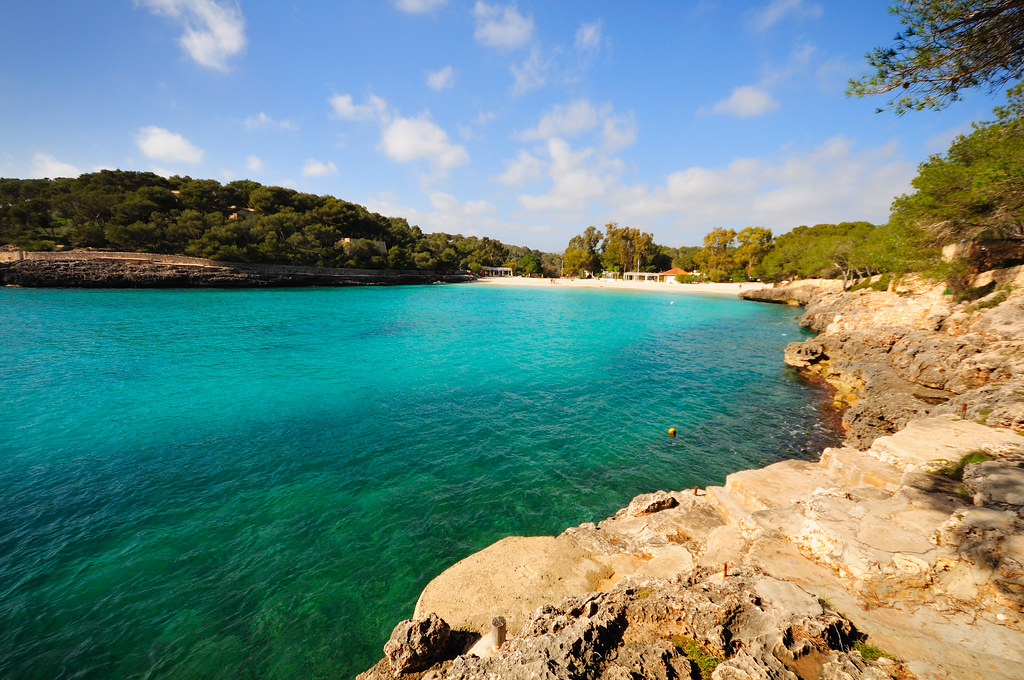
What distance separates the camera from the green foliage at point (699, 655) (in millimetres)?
3965

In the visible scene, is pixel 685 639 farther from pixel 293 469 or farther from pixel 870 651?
pixel 293 469

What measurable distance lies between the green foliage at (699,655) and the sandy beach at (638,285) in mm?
91137

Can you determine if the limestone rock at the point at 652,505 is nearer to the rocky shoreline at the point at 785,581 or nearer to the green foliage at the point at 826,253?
the rocky shoreline at the point at 785,581

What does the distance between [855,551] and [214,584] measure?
1184cm

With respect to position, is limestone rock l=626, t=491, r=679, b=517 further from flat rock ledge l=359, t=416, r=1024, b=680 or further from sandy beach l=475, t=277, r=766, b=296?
sandy beach l=475, t=277, r=766, b=296

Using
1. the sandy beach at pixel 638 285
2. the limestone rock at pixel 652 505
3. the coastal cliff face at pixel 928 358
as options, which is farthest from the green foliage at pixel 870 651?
the sandy beach at pixel 638 285

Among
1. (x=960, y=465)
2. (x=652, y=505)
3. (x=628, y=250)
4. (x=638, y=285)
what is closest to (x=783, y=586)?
(x=652, y=505)

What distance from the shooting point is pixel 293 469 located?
11547 mm

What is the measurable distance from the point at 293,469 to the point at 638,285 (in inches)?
4011

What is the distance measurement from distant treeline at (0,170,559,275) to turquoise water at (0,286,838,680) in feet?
176

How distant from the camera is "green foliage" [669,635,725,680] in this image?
3965 millimetres

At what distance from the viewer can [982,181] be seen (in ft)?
54.2

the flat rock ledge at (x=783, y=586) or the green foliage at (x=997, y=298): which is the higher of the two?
the green foliage at (x=997, y=298)

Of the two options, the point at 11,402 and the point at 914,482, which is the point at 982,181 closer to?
the point at 914,482
